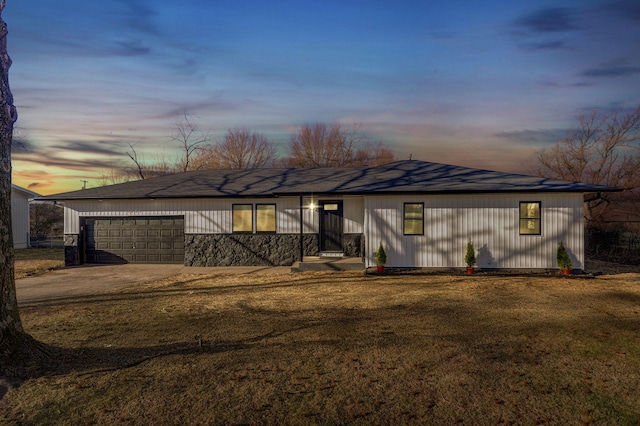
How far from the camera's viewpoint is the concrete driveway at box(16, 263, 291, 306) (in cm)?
1162

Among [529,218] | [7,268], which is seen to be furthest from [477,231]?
[7,268]

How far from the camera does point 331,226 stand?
16688 millimetres

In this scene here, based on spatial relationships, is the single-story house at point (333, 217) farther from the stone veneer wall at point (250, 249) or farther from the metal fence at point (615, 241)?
the metal fence at point (615, 241)

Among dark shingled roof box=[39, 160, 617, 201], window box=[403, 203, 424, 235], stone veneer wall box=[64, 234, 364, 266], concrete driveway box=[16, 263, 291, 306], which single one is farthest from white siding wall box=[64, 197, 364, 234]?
window box=[403, 203, 424, 235]

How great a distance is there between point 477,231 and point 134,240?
44.5ft

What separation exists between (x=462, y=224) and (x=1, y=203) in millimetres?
12599

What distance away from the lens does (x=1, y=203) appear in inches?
236

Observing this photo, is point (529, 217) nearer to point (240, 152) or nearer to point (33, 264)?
point (33, 264)

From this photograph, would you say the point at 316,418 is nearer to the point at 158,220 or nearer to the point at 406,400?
the point at 406,400

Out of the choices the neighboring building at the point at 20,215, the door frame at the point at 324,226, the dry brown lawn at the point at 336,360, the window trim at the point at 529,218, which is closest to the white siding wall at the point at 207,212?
the door frame at the point at 324,226

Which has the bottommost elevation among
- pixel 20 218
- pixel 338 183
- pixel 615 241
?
pixel 615 241

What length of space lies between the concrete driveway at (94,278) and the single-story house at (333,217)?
3.22ft

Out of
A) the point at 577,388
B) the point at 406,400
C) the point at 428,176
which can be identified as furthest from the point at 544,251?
the point at 406,400

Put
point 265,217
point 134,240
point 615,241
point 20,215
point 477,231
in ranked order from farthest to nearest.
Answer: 1. point 20,215
2. point 615,241
3. point 134,240
4. point 265,217
5. point 477,231
